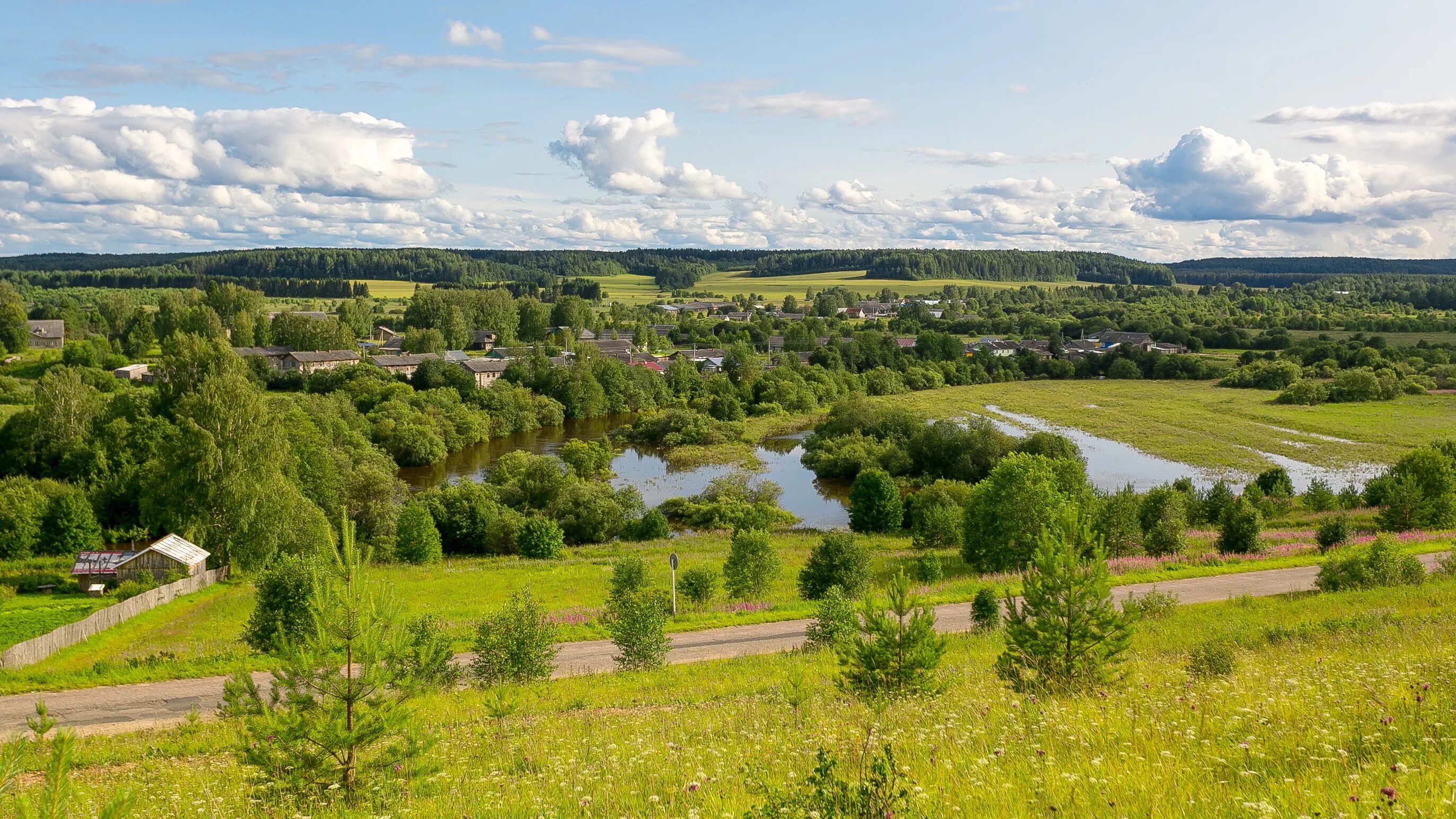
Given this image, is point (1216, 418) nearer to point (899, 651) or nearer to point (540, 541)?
point (540, 541)

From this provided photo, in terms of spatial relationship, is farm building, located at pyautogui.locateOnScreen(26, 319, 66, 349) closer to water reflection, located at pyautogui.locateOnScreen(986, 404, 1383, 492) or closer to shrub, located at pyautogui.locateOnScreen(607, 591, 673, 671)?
shrub, located at pyautogui.locateOnScreen(607, 591, 673, 671)

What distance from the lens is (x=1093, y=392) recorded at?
8450cm

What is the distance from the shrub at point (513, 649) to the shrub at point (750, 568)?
10.1 m

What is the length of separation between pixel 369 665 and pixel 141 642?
19.0 meters

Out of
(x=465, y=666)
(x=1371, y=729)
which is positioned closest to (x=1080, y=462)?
(x=465, y=666)

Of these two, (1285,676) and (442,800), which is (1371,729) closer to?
(1285,676)

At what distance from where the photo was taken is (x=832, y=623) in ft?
57.7

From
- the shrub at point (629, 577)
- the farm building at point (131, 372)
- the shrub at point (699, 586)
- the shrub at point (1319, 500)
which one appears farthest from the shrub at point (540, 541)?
the farm building at point (131, 372)

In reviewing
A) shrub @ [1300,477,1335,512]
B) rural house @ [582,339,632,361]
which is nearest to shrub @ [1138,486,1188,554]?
shrub @ [1300,477,1335,512]

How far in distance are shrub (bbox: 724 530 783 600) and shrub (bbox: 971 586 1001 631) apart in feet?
25.7

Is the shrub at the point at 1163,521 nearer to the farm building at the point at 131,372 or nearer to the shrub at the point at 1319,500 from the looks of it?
the shrub at the point at 1319,500

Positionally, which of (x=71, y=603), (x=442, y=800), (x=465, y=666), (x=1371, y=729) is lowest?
(x=71, y=603)

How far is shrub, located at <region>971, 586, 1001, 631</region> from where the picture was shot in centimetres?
1884

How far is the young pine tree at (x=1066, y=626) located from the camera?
974 centimetres
